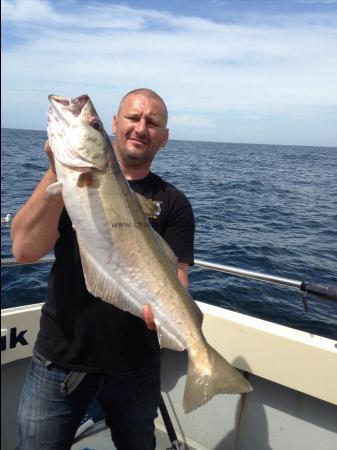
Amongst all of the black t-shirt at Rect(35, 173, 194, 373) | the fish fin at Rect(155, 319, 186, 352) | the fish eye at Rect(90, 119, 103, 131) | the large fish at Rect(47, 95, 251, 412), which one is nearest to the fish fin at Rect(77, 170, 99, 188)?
the large fish at Rect(47, 95, 251, 412)

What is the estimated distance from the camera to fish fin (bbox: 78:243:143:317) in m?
2.57

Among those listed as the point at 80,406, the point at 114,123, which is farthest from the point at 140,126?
the point at 80,406

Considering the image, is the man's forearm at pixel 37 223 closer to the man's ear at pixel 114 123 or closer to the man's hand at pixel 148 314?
the man's hand at pixel 148 314

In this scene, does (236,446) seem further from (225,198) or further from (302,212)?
(225,198)

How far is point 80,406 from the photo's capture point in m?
2.88

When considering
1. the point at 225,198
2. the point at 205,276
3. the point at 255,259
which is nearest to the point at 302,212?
the point at 225,198

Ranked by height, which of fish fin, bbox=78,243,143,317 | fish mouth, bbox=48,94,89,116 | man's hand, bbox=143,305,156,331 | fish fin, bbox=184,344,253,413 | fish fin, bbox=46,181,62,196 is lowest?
fish fin, bbox=184,344,253,413

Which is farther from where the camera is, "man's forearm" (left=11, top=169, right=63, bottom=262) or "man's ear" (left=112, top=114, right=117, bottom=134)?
"man's ear" (left=112, top=114, right=117, bottom=134)

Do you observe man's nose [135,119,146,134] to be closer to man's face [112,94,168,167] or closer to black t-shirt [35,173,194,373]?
man's face [112,94,168,167]

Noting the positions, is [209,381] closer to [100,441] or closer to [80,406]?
[80,406]

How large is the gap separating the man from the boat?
3.63 ft

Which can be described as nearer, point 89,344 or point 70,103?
point 70,103

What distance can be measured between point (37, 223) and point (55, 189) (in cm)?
25

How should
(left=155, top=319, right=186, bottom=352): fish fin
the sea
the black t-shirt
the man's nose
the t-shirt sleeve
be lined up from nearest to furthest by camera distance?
(left=155, top=319, right=186, bottom=352): fish fin, the black t-shirt, the man's nose, the t-shirt sleeve, the sea
